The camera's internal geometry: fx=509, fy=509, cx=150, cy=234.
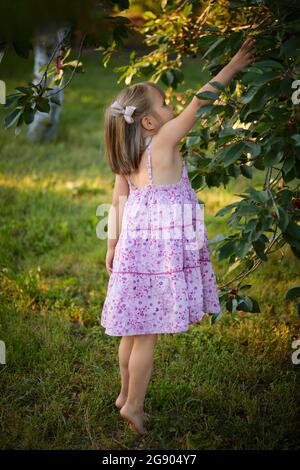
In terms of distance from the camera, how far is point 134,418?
2025 millimetres

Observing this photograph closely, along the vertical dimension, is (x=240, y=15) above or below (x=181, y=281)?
above

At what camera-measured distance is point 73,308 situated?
3088mm

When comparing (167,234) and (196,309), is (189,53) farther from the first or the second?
(196,309)

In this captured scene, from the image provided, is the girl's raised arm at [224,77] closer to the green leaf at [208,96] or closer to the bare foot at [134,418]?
the green leaf at [208,96]

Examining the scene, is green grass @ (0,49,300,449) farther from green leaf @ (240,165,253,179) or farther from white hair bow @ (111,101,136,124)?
green leaf @ (240,165,253,179)

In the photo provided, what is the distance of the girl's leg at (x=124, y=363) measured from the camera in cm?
213

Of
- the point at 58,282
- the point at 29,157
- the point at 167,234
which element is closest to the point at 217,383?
the point at 167,234

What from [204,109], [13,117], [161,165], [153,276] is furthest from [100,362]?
[204,109]

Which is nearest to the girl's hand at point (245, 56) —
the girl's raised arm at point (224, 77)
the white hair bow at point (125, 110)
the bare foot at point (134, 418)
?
the girl's raised arm at point (224, 77)

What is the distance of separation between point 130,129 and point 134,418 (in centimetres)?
115

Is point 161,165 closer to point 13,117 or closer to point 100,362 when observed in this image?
point 13,117

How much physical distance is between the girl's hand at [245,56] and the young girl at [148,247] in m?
0.24
